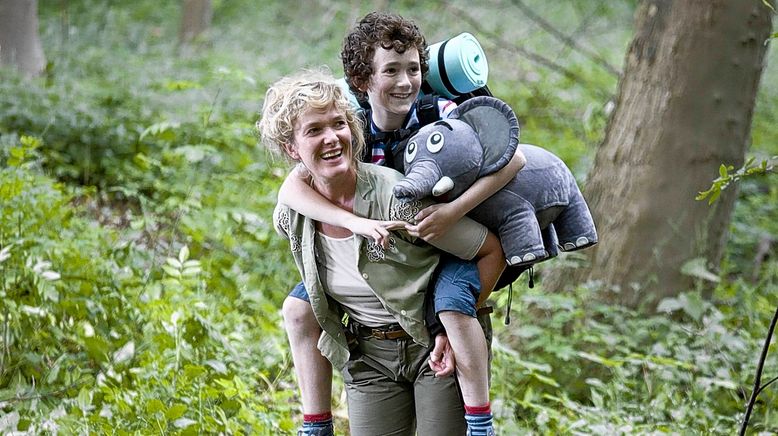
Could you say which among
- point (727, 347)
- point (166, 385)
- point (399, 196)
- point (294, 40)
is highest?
point (294, 40)

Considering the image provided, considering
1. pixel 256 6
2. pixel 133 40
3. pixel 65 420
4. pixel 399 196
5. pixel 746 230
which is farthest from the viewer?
pixel 256 6

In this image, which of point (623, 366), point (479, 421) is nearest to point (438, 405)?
point (479, 421)

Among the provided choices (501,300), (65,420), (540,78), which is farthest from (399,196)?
(540,78)

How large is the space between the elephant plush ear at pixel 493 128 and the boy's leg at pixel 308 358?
78 centimetres

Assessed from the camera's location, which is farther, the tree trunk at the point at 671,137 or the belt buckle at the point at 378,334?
the tree trunk at the point at 671,137

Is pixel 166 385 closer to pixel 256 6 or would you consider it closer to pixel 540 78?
pixel 540 78

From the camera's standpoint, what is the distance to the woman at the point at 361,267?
277cm

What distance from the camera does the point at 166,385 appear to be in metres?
3.98

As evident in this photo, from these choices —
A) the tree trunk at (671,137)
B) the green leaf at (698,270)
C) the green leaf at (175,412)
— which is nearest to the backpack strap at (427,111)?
the green leaf at (175,412)

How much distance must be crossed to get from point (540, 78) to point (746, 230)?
5.56 m

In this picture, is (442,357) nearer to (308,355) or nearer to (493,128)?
(308,355)

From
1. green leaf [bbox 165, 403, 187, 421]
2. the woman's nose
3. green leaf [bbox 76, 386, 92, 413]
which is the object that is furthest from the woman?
green leaf [bbox 76, 386, 92, 413]

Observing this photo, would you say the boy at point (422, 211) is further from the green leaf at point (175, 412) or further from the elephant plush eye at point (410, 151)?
the green leaf at point (175, 412)

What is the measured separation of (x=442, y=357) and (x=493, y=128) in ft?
2.38
